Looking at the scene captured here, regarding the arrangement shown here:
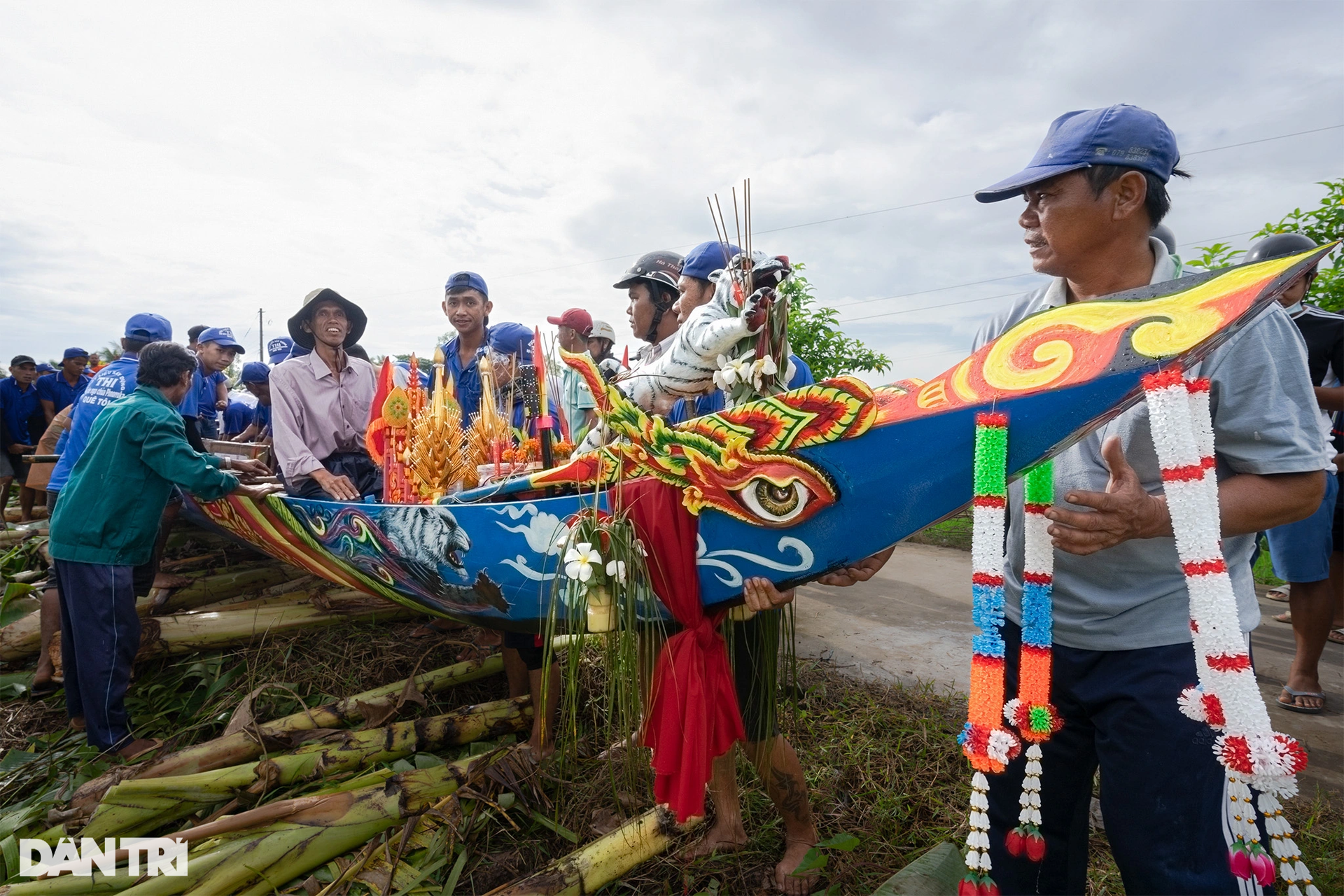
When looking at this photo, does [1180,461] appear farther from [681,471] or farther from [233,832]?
[233,832]

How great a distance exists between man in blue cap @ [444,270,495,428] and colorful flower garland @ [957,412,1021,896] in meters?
3.15

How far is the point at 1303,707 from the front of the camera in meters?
2.99

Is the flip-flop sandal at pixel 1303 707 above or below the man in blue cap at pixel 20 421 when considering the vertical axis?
below

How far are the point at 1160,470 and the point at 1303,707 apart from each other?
282cm

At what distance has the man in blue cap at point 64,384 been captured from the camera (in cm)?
730

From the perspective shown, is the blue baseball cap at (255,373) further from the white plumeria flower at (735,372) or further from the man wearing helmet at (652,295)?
the white plumeria flower at (735,372)

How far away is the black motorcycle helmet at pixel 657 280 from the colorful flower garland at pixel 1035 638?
1788 millimetres

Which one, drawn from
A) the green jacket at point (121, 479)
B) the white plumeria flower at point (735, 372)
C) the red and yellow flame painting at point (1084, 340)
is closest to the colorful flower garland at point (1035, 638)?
the red and yellow flame painting at point (1084, 340)

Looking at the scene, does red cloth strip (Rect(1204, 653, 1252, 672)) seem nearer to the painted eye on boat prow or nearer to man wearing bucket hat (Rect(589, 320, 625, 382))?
the painted eye on boat prow

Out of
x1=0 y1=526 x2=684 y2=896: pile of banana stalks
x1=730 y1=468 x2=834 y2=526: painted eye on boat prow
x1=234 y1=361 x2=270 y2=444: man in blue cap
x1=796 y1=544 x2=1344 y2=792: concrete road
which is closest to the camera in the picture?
x1=730 y1=468 x2=834 y2=526: painted eye on boat prow

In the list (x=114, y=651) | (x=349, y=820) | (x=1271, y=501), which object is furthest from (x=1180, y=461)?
(x=114, y=651)

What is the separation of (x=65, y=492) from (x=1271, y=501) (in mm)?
4058

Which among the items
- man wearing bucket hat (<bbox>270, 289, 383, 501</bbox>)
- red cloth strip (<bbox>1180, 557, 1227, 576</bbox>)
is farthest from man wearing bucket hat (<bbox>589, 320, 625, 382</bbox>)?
red cloth strip (<bbox>1180, 557, 1227, 576</bbox>)

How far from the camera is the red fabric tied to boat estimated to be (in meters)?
1.76
